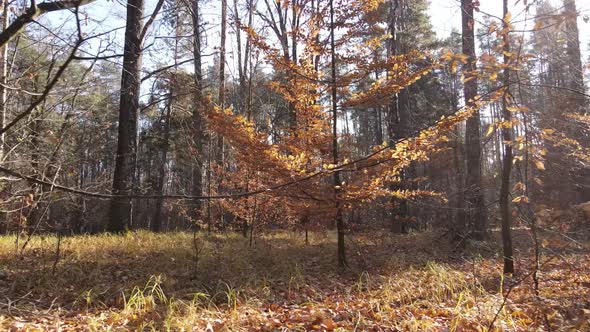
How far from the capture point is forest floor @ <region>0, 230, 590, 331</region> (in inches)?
158

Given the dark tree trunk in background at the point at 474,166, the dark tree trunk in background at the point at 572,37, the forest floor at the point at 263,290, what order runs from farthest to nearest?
the dark tree trunk in background at the point at 474,166
the forest floor at the point at 263,290
the dark tree trunk in background at the point at 572,37

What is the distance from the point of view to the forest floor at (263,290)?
4.02m

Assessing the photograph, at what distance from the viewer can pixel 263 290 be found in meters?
5.47

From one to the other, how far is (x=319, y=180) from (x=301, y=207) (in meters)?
0.58

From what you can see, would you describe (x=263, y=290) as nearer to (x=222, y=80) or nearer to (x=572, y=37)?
(x=572, y=37)

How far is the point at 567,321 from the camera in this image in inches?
157

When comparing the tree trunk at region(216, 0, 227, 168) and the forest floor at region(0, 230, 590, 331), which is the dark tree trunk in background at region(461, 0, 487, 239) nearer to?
the forest floor at region(0, 230, 590, 331)

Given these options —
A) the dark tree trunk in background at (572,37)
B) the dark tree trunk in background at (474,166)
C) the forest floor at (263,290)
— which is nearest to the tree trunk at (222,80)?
the forest floor at (263,290)

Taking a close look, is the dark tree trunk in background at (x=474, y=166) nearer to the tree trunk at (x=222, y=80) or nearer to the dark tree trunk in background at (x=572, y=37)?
the dark tree trunk in background at (x=572, y=37)

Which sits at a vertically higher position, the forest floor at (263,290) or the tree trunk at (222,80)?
the tree trunk at (222,80)

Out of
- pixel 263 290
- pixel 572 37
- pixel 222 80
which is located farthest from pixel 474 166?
pixel 222 80

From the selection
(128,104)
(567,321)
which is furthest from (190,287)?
(128,104)

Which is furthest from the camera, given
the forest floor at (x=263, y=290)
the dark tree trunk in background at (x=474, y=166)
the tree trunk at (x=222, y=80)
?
the tree trunk at (x=222, y=80)

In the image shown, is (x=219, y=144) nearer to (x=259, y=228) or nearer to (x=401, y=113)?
(x=259, y=228)
